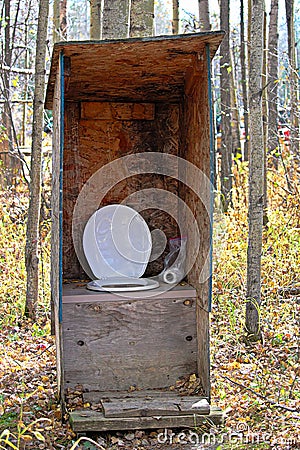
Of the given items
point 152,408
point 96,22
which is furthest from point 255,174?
point 96,22

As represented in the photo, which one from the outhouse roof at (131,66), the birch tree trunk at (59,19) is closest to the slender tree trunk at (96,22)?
the birch tree trunk at (59,19)

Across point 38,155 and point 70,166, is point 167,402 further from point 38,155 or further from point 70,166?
point 38,155

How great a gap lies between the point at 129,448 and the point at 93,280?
1258 millimetres

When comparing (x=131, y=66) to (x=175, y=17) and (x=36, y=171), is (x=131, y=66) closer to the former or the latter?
(x=36, y=171)

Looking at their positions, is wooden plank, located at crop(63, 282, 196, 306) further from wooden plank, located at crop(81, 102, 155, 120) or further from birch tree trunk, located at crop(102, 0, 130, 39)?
birch tree trunk, located at crop(102, 0, 130, 39)

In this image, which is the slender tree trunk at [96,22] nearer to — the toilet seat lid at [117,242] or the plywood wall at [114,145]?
the plywood wall at [114,145]

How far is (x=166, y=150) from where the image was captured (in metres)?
4.31

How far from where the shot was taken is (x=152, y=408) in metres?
3.21

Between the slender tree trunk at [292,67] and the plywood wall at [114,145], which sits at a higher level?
the slender tree trunk at [292,67]

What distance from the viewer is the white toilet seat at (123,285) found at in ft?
12.0

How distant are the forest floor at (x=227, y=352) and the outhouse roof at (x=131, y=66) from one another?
5.79 ft

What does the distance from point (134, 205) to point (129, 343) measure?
104 centimetres

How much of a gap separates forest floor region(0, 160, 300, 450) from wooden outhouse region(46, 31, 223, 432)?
0.44 ft

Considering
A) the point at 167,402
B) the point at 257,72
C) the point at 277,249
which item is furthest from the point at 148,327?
the point at 277,249
